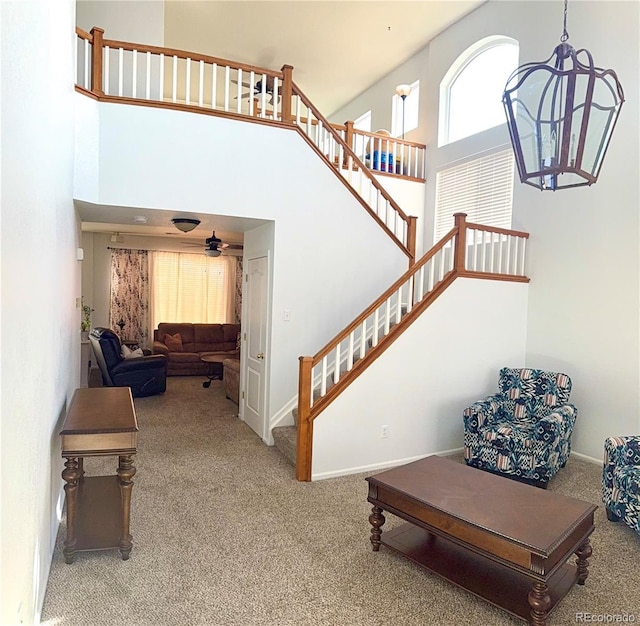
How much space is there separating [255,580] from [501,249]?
170 inches

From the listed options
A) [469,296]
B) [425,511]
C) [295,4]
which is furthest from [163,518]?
[295,4]

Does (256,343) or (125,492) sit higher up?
(256,343)

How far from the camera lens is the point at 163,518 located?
335cm

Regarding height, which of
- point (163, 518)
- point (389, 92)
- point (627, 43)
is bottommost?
point (163, 518)

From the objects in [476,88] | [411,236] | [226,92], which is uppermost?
[476,88]

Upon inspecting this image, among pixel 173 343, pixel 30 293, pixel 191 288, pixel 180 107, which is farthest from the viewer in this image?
pixel 191 288

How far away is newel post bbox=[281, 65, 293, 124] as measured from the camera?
5.03m

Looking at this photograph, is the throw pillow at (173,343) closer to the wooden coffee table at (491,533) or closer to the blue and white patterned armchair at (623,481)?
the wooden coffee table at (491,533)

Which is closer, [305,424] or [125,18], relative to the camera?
[305,424]

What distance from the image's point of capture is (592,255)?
16.3ft

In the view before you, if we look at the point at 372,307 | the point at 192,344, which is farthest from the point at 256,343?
the point at 192,344

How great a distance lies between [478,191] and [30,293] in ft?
19.7

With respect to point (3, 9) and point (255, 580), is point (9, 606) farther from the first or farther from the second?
point (3, 9)

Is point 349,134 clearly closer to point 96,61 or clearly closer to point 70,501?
point 96,61
